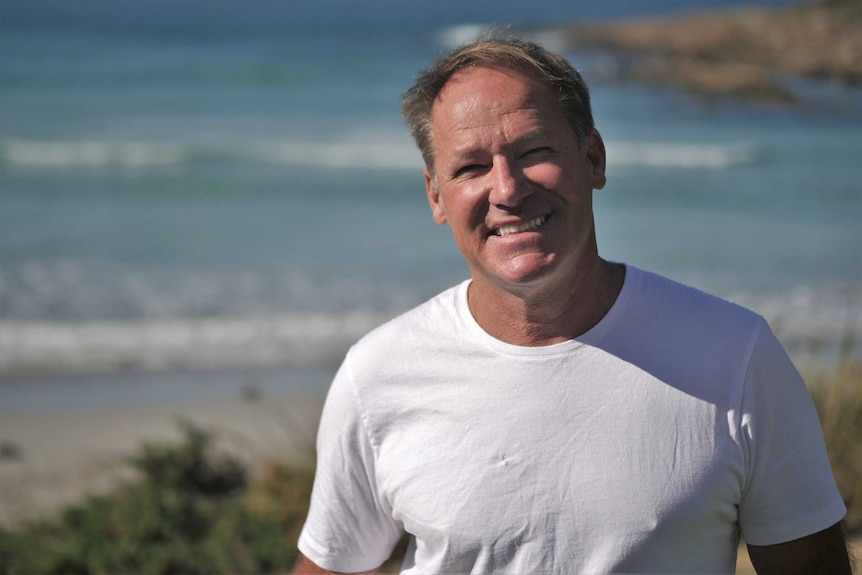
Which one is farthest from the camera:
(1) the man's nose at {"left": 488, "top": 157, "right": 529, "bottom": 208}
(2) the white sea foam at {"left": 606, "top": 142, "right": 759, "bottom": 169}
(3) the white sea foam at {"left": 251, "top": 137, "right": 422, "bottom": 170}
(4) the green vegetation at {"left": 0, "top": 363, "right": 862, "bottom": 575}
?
(3) the white sea foam at {"left": 251, "top": 137, "right": 422, "bottom": 170}

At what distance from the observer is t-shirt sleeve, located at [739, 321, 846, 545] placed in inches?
78.3

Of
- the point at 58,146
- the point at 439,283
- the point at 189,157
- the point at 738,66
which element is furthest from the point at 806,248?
the point at 58,146

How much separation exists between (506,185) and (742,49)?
14.6 m

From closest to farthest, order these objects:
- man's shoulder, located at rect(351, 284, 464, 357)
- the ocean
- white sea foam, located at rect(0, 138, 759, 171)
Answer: man's shoulder, located at rect(351, 284, 464, 357) < the ocean < white sea foam, located at rect(0, 138, 759, 171)

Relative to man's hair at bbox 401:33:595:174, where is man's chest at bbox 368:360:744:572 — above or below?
below

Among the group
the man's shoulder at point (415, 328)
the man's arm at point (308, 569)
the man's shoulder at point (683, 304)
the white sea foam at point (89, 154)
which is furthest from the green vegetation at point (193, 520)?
the white sea foam at point (89, 154)

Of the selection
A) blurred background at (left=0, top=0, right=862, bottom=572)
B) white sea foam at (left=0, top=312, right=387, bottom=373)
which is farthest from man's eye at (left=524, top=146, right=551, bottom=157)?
white sea foam at (left=0, top=312, right=387, bottom=373)

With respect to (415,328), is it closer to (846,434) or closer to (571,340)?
(571,340)

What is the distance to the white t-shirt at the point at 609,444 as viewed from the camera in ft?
6.54

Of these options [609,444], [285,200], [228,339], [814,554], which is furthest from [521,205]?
[285,200]

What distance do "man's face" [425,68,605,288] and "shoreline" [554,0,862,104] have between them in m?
12.6

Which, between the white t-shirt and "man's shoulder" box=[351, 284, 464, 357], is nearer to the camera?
the white t-shirt

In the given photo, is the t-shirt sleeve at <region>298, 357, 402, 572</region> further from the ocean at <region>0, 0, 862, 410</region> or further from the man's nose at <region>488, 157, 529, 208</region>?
the ocean at <region>0, 0, 862, 410</region>

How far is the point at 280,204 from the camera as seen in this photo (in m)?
13.7
